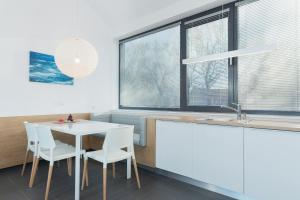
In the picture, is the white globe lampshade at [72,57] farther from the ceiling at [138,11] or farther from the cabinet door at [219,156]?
the cabinet door at [219,156]

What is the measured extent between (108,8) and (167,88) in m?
2.09

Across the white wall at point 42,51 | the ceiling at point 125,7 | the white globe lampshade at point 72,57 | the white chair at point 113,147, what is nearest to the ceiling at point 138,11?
the ceiling at point 125,7

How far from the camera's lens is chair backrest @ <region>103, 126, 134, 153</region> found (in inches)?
87.0

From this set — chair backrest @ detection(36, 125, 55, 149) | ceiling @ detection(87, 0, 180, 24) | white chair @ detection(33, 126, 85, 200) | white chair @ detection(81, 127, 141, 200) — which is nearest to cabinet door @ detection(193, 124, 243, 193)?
white chair @ detection(81, 127, 141, 200)

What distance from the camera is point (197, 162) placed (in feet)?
8.25

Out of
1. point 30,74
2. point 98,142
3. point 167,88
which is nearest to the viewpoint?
point 30,74

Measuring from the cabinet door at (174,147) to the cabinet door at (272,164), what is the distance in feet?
2.34

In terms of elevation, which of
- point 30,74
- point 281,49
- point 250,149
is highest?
point 281,49

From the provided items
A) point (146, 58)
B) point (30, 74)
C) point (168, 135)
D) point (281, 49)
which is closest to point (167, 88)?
point (146, 58)

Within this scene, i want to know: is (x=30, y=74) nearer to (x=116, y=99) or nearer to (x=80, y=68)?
(x=80, y=68)

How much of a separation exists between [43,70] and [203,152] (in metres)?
2.92

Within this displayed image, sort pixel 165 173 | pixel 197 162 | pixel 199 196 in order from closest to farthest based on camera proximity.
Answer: pixel 199 196 → pixel 197 162 → pixel 165 173

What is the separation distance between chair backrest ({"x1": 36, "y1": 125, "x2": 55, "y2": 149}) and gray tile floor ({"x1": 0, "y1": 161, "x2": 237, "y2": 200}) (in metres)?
0.56

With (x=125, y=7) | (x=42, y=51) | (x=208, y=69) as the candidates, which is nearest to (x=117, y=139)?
(x=208, y=69)
